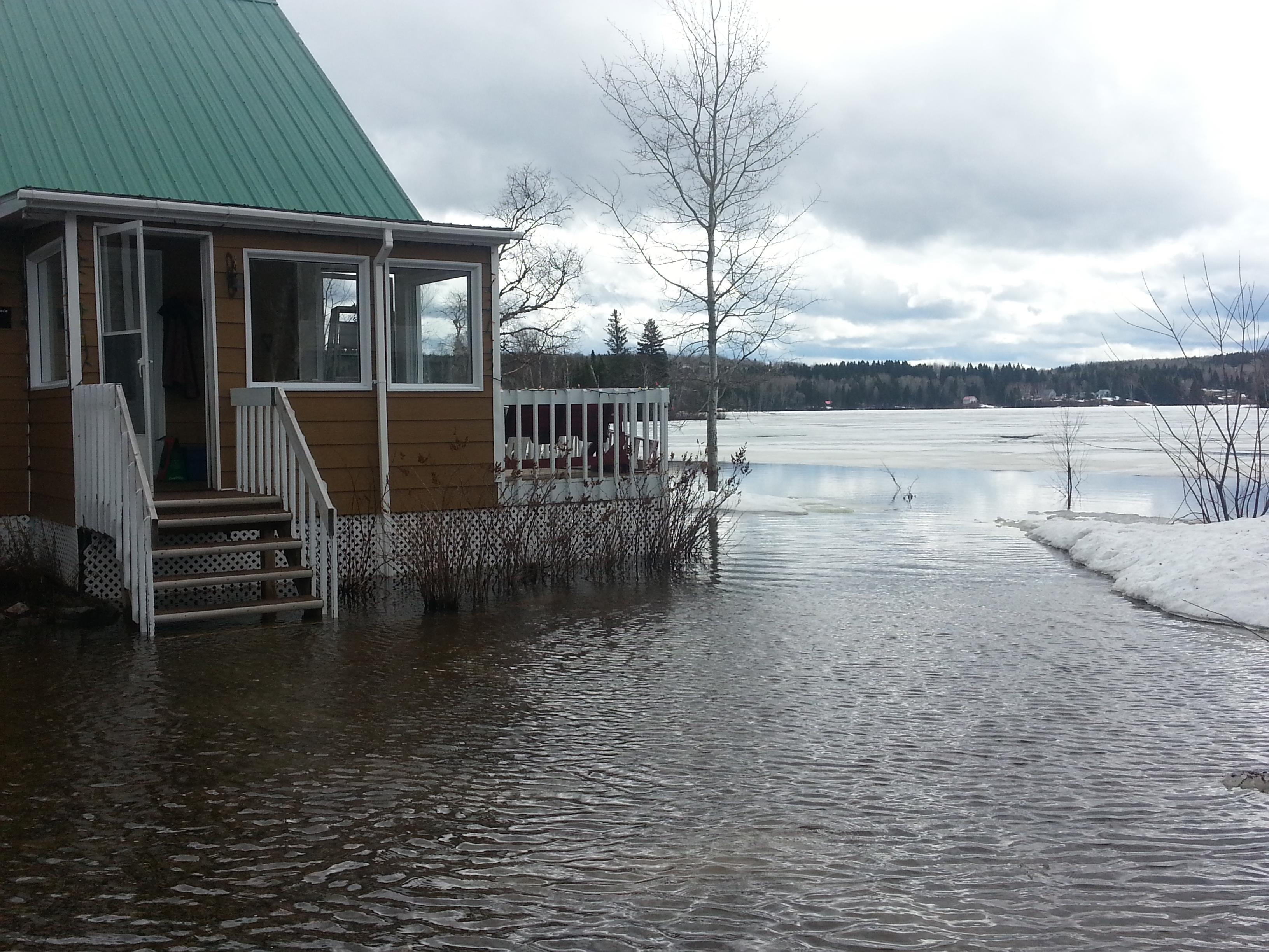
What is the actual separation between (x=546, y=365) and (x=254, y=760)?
139 feet

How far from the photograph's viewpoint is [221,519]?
9398mm

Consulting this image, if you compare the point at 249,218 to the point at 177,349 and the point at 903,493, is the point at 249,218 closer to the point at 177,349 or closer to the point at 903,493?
the point at 177,349

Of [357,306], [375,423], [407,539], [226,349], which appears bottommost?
[407,539]

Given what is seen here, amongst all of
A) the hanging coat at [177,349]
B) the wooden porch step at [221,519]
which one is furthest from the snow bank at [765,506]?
the wooden porch step at [221,519]

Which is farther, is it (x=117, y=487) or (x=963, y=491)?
(x=963, y=491)

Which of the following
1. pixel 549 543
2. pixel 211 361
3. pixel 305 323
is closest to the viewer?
pixel 211 361

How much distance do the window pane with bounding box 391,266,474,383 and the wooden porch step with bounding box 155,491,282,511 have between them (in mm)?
2115

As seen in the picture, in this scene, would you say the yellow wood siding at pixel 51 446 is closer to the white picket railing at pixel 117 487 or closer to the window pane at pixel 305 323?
the white picket railing at pixel 117 487

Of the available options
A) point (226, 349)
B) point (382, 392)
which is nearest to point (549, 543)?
point (382, 392)

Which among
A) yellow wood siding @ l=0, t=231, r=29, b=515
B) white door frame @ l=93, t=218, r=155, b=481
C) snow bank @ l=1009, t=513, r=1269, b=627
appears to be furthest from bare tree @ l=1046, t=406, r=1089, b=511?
yellow wood siding @ l=0, t=231, r=29, b=515

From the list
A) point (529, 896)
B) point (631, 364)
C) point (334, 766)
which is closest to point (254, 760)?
point (334, 766)

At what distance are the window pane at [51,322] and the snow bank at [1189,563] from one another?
9897 mm

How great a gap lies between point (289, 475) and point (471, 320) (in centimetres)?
296

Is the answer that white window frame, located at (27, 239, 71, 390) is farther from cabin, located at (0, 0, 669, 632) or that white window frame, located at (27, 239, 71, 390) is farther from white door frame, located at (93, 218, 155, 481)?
white door frame, located at (93, 218, 155, 481)
